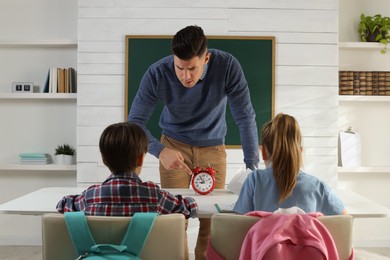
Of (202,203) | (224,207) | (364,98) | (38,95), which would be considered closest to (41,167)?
(38,95)

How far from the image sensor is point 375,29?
4.56m

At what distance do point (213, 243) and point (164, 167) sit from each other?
55.8 inches

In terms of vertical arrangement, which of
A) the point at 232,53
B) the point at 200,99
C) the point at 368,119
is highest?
the point at 232,53

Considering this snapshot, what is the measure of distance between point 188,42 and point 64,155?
1955mm

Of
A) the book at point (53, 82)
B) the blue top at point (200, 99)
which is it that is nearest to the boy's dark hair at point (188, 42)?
the blue top at point (200, 99)

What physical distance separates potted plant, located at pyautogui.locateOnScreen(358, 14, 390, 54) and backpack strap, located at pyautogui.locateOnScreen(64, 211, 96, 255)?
137 inches

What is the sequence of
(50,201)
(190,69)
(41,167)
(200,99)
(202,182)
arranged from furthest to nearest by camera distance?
1. (41,167)
2. (200,99)
3. (190,69)
4. (202,182)
5. (50,201)

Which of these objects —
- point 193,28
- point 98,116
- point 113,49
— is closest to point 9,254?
point 98,116

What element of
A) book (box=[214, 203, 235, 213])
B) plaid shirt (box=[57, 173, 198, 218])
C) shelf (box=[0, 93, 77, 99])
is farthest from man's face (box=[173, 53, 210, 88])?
shelf (box=[0, 93, 77, 99])

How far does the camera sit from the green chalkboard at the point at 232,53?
4.32m

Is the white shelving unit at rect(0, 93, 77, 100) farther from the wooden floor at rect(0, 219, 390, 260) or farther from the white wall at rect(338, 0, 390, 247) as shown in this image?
the white wall at rect(338, 0, 390, 247)

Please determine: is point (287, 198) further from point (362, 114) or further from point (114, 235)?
point (362, 114)

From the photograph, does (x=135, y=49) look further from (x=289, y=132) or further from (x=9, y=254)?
(x=289, y=132)

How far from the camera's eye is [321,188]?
82.3 inches
